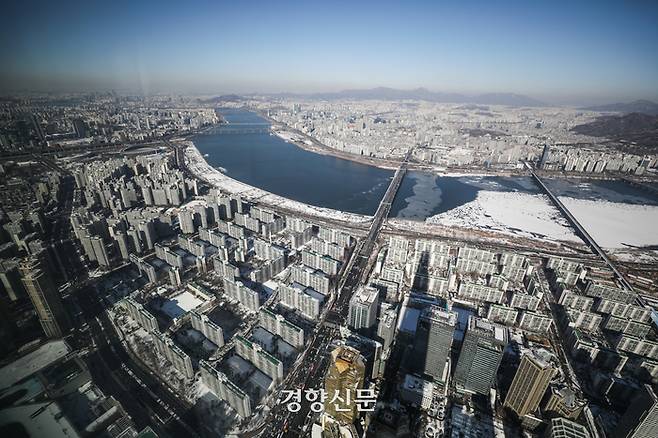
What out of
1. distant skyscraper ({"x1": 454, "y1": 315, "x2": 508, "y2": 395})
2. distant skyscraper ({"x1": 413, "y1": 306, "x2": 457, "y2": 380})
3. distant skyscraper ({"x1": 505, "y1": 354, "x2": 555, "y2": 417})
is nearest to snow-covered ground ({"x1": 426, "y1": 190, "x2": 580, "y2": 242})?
distant skyscraper ({"x1": 454, "y1": 315, "x2": 508, "y2": 395})

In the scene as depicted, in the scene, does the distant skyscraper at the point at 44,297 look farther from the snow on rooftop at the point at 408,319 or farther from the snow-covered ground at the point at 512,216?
the snow-covered ground at the point at 512,216

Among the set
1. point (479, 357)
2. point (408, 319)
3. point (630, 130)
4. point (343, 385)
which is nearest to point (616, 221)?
point (408, 319)

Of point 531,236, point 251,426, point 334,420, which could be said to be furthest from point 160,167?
point 531,236

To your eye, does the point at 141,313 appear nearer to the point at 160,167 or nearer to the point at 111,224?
the point at 111,224

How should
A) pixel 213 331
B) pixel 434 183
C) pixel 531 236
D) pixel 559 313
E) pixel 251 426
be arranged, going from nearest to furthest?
pixel 251 426 → pixel 213 331 → pixel 559 313 → pixel 531 236 → pixel 434 183

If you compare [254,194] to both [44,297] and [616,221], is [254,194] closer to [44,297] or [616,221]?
[44,297]

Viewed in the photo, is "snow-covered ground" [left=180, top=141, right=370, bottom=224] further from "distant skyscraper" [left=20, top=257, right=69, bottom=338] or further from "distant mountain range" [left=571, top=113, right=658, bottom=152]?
"distant mountain range" [left=571, top=113, right=658, bottom=152]

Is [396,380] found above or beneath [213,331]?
beneath
